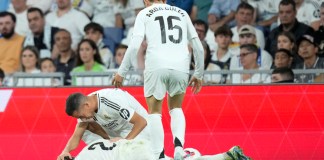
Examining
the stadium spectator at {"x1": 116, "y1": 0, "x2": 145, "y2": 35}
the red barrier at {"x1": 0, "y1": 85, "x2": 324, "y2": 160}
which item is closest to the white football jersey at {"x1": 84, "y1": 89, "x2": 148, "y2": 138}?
the red barrier at {"x1": 0, "y1": 85, "x2": 324, "y2": 160}

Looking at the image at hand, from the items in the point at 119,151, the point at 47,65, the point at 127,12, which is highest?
the point at 127,12

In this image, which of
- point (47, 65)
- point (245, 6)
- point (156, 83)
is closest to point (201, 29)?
point (245, 6)

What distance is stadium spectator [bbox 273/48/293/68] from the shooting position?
46.7 feet

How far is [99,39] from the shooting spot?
50.5ft

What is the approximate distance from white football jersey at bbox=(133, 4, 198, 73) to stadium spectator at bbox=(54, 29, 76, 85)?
15.5 ft

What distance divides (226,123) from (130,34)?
3.34 meters

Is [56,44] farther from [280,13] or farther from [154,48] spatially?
[154,48]

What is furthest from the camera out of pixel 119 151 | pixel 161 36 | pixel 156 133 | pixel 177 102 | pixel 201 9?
pixel 201 9

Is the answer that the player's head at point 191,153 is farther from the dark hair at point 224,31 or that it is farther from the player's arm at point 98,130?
the dark hair at point 224,31

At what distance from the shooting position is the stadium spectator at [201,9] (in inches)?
603

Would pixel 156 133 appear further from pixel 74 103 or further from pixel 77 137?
pixel 74 103

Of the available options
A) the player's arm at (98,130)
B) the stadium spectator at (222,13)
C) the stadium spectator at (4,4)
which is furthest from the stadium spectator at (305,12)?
the player's arm at (98,130)

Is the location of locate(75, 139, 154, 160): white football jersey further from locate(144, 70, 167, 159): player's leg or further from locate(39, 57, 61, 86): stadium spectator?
locate(39, 57, 61, 86): stadium spectator

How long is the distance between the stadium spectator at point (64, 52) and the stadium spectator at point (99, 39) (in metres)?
0.35
